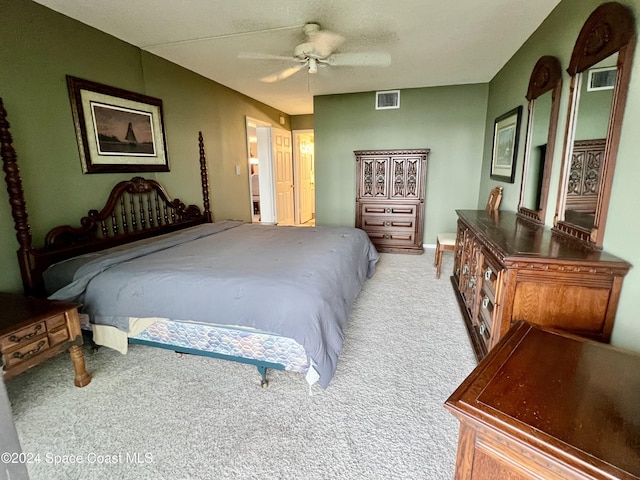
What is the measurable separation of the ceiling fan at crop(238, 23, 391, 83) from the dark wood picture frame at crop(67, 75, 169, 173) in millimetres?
1206

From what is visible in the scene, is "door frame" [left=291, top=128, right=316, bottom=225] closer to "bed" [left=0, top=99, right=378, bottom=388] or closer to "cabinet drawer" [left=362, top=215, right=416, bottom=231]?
"cabinet drawer" [left=362, top=215, right=416, bottom=231]

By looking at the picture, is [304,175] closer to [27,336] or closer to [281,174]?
[281,174]

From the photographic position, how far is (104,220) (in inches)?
114

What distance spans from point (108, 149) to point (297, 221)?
456 cm

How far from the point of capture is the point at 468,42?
10.1ft

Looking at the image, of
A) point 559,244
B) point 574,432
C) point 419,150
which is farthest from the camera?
point 419,150

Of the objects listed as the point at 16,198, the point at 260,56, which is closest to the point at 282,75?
the point at 260,56

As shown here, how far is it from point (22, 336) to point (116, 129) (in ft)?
6.88

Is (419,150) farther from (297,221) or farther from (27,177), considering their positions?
(27,177)

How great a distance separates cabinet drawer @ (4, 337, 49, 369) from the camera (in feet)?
5.16

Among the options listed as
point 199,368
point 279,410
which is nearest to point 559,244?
point 279,410

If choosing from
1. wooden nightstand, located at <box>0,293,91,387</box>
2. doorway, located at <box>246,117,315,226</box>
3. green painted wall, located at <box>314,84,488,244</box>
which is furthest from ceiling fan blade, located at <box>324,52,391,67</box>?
wooden nightstand, located at <box>0,293,91,387</box>

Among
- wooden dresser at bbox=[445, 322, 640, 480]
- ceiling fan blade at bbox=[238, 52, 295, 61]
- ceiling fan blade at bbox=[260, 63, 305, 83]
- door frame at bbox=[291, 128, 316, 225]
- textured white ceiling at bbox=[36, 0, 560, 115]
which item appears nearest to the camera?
wooden dresser at bbox=[445, 322, 640, 480]

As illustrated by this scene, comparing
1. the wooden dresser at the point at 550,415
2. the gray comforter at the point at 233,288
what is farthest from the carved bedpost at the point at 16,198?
the wooden dresser at the point at 550,415
